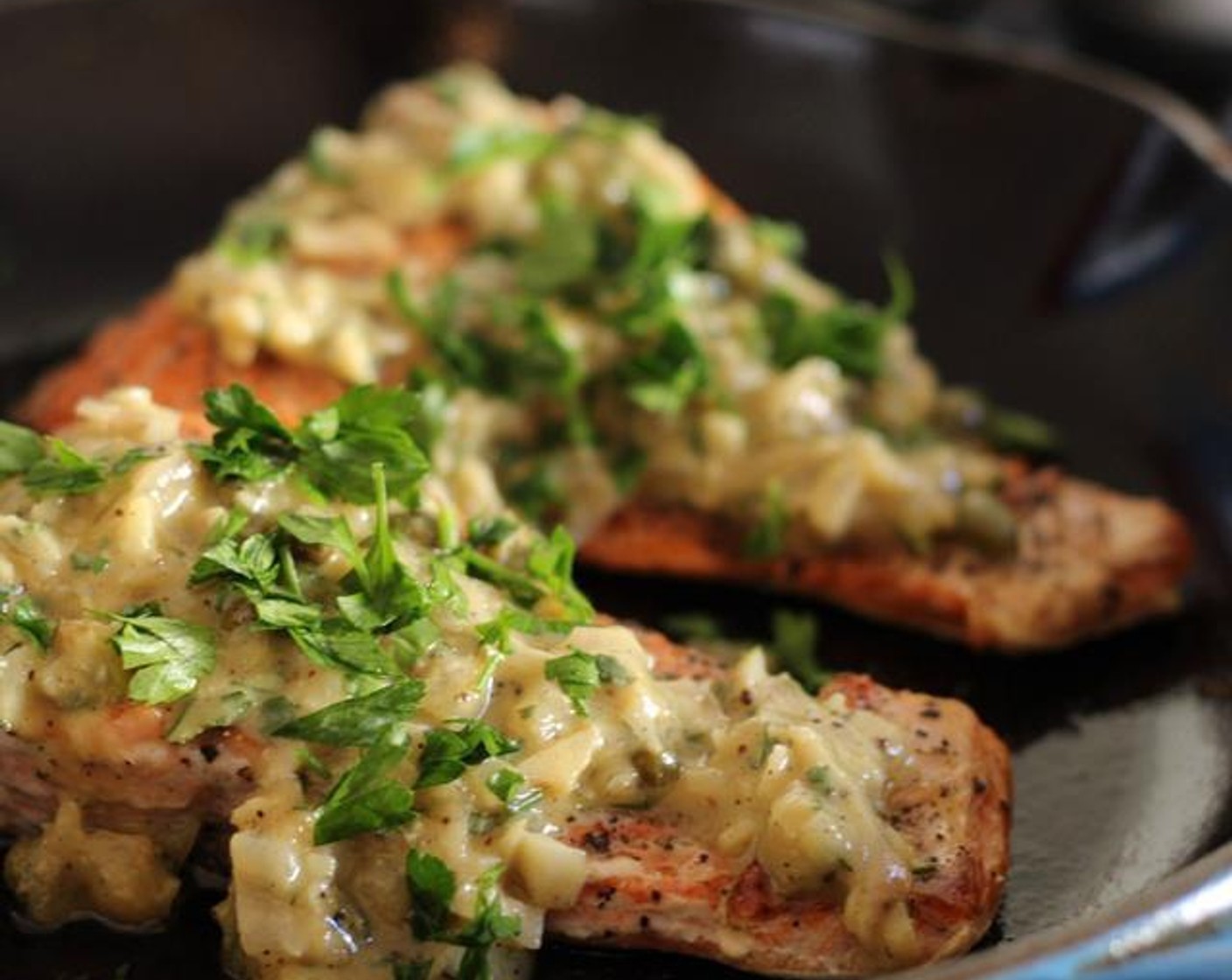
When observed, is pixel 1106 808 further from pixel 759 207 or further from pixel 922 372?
pixel 759 207

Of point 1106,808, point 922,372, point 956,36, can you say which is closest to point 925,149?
point 956,36

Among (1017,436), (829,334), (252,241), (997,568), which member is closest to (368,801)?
(997,568)

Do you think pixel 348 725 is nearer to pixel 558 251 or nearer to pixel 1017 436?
pixel 558 251

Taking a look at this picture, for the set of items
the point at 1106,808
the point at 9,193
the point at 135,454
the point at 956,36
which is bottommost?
the point at 9,193

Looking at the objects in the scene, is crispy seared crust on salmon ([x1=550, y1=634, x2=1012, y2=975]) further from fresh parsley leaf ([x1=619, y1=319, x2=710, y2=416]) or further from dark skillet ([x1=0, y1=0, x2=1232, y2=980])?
fresh parsley leaf ([x1=619, y1=319, x2=710, y2=416])

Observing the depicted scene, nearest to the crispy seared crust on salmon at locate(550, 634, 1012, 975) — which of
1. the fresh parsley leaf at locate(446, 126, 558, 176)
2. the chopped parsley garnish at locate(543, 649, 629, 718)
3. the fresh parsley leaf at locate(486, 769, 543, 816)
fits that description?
the fresh parsley leaf at locate(486, 769, 543, 816)
